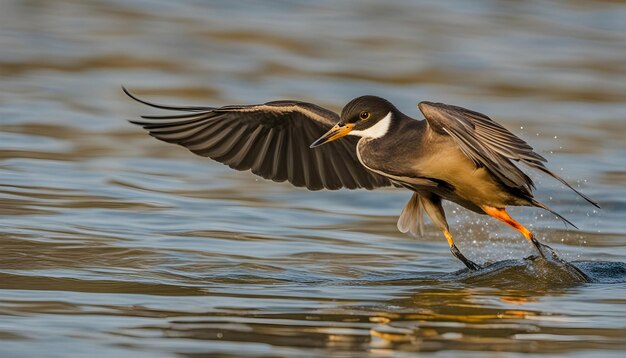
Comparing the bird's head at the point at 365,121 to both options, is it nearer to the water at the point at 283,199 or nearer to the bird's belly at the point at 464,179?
the bird's belly at the point at 464,179

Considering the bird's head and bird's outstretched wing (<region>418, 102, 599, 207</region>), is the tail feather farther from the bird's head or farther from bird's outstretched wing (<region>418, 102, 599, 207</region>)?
bird's outstretched wing (<region>418, 102, 599, 207</region>)

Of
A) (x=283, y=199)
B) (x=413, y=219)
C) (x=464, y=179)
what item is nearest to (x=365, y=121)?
(x=464, y=179)

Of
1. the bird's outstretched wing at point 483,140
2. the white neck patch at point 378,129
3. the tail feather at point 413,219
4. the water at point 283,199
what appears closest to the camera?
the water at point 283,199

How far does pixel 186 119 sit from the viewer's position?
861 cm

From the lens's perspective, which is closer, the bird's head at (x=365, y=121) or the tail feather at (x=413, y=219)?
the bird's head at (x=365, y=121)

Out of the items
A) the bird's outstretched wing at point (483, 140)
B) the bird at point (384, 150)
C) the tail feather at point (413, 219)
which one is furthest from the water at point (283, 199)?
the bird's outstretched wing at point (483, 140)

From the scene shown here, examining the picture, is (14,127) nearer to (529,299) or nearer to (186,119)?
(186,119)

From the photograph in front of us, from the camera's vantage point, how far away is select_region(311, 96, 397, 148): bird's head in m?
8.02

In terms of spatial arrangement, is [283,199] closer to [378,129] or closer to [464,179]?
[378,129]

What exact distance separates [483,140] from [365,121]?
3.09ft

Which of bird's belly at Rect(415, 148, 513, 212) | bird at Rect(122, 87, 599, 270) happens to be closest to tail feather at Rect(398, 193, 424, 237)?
bird at Rect(122, 87, 599, 270)

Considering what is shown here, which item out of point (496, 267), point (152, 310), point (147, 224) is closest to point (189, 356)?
point (152, 310)

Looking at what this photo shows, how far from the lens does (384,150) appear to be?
311 inches

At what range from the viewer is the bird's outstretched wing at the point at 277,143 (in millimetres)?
8648
